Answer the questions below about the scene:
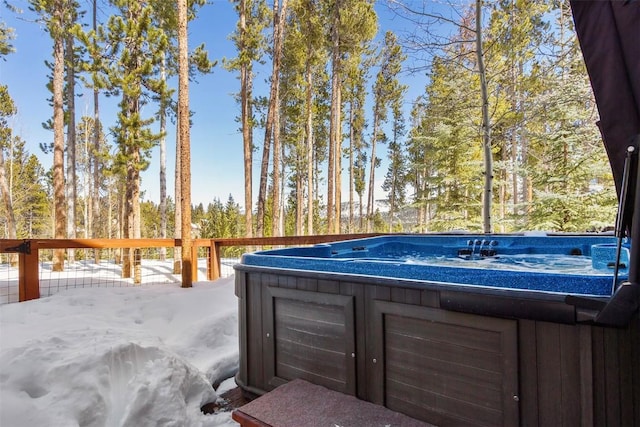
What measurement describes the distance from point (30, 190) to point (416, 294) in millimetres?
19284

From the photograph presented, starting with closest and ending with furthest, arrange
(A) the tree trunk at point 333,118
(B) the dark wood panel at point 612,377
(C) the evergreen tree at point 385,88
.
A: (B) the dark wood panel at point 612,377, (A) the tree trunk at point 333,118, (C) the evergreen tree at point 385,88

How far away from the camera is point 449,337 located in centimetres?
123

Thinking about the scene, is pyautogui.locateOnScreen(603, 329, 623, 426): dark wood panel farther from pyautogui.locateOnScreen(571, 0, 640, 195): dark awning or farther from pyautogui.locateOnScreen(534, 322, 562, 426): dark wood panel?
pyautogui.locateOnScreen(571, 0, 640, 195): dark awning

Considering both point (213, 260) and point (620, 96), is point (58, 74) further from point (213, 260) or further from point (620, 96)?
point (620, 96)

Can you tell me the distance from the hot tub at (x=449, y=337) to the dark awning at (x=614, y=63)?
0.40m

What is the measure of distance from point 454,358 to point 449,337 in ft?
0.25

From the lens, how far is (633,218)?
84 cm

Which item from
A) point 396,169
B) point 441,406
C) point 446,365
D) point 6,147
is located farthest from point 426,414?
point 6,147

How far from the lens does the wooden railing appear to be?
10.9 feet

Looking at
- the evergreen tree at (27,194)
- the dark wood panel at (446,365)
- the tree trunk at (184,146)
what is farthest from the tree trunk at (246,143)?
the evergreen tree at (27,194)

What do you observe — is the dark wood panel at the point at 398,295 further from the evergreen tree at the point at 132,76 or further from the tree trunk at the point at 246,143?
the tree trunk at the point at 246,143

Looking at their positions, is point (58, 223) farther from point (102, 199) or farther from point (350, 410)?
point (102, 199)

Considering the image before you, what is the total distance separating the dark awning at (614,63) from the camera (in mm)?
837

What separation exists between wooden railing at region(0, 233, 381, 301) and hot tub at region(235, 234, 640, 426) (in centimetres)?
275
